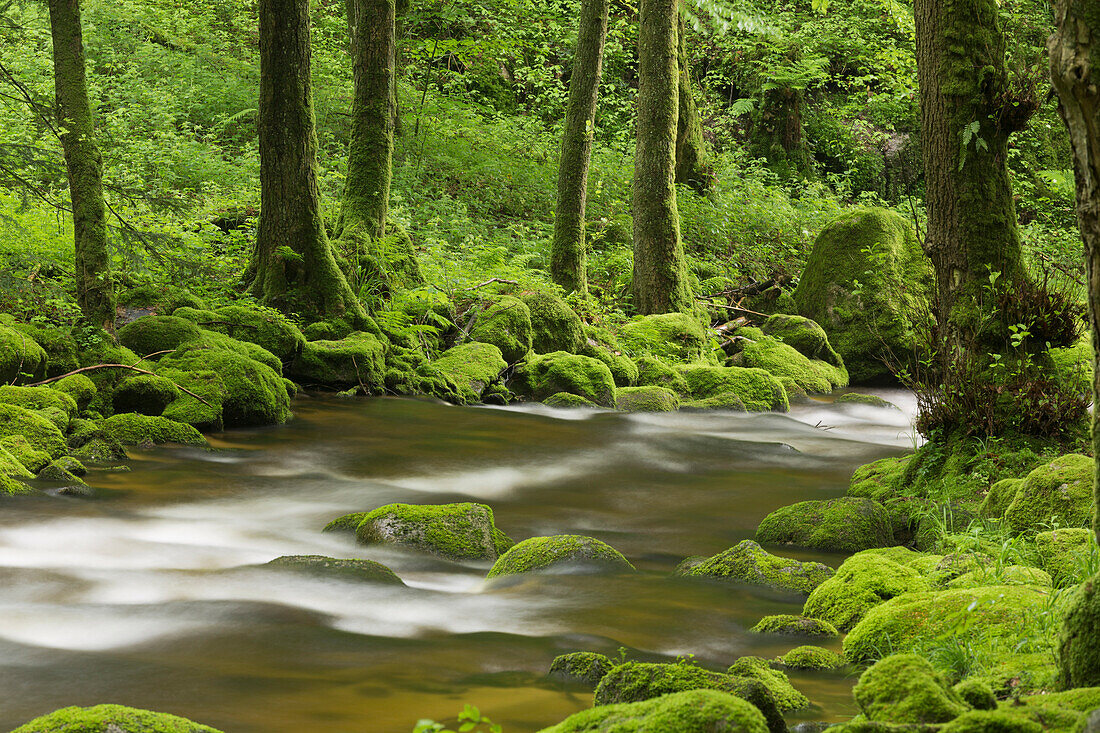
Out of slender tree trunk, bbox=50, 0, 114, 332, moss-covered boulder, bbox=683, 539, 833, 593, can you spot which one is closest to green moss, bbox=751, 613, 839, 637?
moss-covered boulder, bbox=683, 539, 833, 593

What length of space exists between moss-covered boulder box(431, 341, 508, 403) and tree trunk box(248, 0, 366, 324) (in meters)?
1.90

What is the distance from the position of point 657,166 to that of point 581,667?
525 inches

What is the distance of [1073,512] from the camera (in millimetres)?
5172

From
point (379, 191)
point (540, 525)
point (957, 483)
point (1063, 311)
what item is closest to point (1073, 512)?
point (957, 483)

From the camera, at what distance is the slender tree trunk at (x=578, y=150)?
15.8m

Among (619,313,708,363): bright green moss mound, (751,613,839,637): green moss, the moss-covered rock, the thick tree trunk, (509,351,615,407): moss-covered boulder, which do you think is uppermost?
the thick tree trunk

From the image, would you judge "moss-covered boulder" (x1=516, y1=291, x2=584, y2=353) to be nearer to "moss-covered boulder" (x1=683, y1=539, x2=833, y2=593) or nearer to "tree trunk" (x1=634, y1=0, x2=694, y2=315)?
"tree trunk" (x1=634, y1=0, x2=694, y2=315)

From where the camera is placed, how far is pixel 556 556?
568cm

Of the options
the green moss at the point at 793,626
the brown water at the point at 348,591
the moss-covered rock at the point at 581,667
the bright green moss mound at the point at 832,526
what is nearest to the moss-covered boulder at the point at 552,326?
the brown water at the point at 348,591

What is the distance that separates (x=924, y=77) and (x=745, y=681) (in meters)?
6.00

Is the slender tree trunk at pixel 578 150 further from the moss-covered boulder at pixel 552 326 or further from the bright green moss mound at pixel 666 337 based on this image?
the moss-covered boulder at pixel 552 326

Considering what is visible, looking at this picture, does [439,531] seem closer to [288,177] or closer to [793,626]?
[793,626]

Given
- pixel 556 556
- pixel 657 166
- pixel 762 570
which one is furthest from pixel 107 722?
pixel 657 166

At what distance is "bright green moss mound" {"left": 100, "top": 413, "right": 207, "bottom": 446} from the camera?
8.39 m
